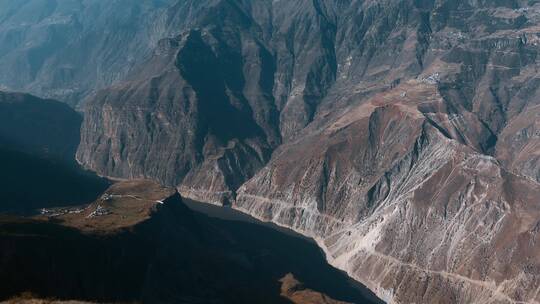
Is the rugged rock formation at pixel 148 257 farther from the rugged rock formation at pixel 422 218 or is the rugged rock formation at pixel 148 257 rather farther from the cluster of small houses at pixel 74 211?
the rugged rock formation at pixel 422 218

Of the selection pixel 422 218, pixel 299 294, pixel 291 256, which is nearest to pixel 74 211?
pixel 291 256

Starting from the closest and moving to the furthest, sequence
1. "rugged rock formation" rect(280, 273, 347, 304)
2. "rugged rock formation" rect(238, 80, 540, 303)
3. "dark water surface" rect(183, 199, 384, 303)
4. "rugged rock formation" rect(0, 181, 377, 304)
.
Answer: "rugged rock formation" rect(0, 181, 377, 304) → "rugged rock formation" rect(280, 273, 347, 304) → "rugged rock formation" rect(238, 80, 540, 303) → "dark water surface" rect(183, 199, 384, 303)

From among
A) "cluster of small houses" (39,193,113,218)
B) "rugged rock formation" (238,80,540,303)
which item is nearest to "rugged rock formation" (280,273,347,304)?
"rugged rock formation" (238,80,540,303)

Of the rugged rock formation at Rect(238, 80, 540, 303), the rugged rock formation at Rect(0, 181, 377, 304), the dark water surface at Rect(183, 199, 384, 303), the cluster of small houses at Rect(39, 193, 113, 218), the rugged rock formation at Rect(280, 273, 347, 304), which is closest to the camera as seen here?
the rugged rock formation at Rect(0, 181, 377, 304)

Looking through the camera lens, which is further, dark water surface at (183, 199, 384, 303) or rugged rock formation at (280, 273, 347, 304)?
dark water surface at (183, 199, 384, 303)

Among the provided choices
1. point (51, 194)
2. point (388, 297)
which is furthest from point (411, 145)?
point (51, 194)

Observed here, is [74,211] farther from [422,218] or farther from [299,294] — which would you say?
[422,218]

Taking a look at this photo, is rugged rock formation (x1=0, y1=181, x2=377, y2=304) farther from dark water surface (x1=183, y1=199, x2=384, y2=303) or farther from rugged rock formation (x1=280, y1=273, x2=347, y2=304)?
rugged rock formation (x1=280, y1=273, x2=347, y2=304)

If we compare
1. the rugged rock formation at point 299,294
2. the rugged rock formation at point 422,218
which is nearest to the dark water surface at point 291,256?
the rugged rock formation at point 422,218
